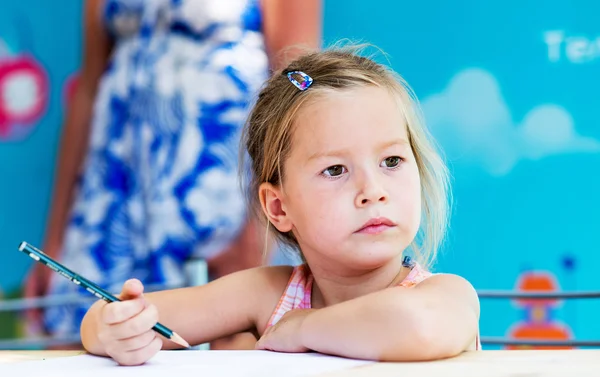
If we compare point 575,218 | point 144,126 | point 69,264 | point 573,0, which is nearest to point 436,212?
point 575,218

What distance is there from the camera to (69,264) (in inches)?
104

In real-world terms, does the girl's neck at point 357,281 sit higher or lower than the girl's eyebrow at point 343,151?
lower

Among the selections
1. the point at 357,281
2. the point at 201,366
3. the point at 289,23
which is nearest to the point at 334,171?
the point at 357,281

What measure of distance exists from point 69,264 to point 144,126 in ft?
1.74

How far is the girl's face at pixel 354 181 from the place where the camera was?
3.22 feet

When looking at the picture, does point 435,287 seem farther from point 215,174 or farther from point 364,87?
point 215,174

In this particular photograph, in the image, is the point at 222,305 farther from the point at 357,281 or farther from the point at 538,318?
the point at 538,318

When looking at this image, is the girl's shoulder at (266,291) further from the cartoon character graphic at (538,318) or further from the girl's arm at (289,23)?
the girl's arm at (289,23)

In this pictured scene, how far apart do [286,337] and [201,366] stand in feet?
0.69

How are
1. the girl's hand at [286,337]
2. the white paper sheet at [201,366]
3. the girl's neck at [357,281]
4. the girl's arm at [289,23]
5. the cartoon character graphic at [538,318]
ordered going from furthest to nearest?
the girl's arm at [289,23] → the cartoon character graphic at [538,318] → the girl's neck at [357,281] → the girl's hand at [286,337] → the white paper sheet at [201,366]

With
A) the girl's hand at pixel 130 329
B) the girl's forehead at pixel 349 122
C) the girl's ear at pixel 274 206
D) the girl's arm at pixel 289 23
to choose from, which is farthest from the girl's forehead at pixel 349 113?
the girl's arm at pixel 289 23

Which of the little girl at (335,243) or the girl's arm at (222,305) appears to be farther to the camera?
the girl's arm at (222,305)

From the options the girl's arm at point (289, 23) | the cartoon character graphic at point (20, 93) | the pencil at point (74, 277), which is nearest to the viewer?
the pencil at point (74, 277)

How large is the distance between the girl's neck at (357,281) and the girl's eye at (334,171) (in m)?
0.15
